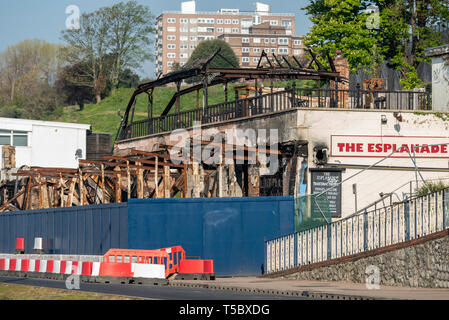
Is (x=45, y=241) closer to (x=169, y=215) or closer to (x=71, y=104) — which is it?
(x=169, y=215)

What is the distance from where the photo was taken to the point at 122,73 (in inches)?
4459

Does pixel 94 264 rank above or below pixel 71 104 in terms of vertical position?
below

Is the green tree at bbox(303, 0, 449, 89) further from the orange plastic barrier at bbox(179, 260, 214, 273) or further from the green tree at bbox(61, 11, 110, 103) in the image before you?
the green tree at bbox(61, 11, 110, 103)

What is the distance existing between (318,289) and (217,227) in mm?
6566

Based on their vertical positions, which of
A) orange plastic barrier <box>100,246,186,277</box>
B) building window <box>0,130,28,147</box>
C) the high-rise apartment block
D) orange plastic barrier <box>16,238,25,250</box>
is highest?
the high-rise apartment block

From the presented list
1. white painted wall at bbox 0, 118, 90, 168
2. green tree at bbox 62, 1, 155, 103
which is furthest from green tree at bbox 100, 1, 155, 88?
white painted wall at bbox 0, 118, 90, 168

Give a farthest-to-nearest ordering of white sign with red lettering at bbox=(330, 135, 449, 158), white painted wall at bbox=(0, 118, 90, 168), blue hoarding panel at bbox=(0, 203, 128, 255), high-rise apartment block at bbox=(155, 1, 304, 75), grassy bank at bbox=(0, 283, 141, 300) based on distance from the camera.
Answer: high-rise apartment block at bbox=(155, 1, 304, 75) → white painted wall at bbox=(0, 118, 90, 168) → white sign with red lettering at bbox=(330, 135, 449, 158) → blue hoarding panel at bbox=(0, 203, 128, 255) → grassy bank at bbox=(0, 283, 141, 300)

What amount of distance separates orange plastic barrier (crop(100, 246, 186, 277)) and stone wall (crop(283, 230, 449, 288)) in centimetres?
443

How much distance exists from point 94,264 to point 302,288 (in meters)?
6.28

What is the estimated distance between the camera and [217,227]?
83.8 feet

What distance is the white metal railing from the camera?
20750 millimetres

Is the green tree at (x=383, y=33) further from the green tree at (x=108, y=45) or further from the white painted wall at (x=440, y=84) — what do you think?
the green tree at (x=108, y=45)

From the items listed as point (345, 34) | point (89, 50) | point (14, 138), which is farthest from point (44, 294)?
point (89, 50)
